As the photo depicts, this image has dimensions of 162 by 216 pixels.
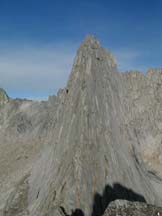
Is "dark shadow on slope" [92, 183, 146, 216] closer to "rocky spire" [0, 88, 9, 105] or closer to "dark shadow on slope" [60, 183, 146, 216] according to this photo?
"dark shadow on slope" [60, 183, 146, 216]

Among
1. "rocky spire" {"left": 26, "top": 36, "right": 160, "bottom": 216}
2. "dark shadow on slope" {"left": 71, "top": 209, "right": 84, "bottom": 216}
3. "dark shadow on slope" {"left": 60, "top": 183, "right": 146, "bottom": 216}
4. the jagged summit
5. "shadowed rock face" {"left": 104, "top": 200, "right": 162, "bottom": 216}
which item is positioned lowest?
"dark shadow on slope" {"left": 71, "top": 209, "right": 84, "bottom": 216}

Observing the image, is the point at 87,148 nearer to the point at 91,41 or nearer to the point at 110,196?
the point at 110,196

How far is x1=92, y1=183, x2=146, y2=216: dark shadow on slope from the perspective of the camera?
3397 cm

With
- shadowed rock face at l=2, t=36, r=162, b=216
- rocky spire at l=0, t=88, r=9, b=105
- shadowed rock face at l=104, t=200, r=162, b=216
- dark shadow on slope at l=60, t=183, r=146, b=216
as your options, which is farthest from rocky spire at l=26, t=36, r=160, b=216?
rocky spire at l=0, t=88, r=9, b=105

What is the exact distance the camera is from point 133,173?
4091 centimetres

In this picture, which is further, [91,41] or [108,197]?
[91,41]

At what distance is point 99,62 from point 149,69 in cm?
6808

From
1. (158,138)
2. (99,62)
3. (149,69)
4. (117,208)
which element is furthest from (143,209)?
(149,69)

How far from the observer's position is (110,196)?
35156 mm

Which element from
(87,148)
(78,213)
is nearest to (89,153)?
(87,148)

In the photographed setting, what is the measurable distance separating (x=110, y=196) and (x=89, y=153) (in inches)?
202

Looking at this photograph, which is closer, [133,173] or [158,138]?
[133,173]

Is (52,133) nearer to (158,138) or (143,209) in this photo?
(143,209)

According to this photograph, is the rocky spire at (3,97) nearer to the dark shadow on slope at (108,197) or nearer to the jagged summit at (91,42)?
the jagged summit at (91,42)
